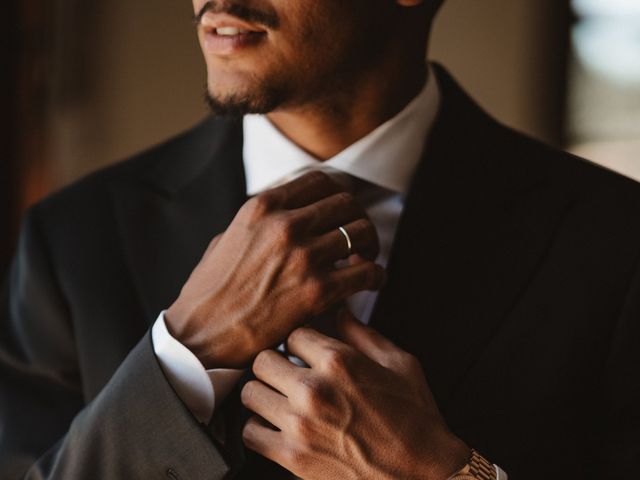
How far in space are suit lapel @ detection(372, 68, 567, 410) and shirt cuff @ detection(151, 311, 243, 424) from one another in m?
0.26

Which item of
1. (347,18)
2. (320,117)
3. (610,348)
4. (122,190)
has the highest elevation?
(347,18)

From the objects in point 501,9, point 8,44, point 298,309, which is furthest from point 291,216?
point 501,9

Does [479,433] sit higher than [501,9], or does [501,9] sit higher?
[501,9]

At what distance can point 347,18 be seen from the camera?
1337mm

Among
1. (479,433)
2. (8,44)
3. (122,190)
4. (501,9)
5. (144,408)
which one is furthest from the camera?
(501,9)

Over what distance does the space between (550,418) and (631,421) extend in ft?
0.35

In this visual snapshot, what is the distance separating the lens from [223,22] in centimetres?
125

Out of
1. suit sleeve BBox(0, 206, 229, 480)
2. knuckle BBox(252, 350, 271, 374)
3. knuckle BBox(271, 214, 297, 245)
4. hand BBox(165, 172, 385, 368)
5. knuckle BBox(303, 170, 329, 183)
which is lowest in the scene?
suit sleeve BBox(0, 206, 229, 480)

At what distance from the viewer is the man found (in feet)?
3.77

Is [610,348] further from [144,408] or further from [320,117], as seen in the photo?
[144,408]

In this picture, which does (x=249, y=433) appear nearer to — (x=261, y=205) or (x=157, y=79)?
(x=261, y=205)

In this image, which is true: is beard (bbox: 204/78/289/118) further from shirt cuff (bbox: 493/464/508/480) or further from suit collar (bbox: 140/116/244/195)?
shirt cuff (bbox: 493/464/508/480)

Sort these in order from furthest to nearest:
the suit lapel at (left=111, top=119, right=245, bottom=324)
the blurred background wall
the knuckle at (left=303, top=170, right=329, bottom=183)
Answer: the blurred background wall → the suit lapel at (left=111, top=119, right=245, bottom=324) → the knuckle at (left=303, top=170, right=329, bottom=183)

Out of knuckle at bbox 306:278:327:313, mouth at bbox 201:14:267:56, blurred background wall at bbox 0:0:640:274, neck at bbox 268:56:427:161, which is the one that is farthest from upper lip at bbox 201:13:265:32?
blurred background wall at bbox 0:0:640:274
